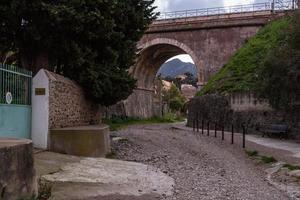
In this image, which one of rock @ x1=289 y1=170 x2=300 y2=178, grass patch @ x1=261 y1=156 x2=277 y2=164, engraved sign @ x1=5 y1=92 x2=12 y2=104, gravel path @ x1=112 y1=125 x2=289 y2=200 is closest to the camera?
gravel path @ x1=112 y1=125 x2=289 y2=200

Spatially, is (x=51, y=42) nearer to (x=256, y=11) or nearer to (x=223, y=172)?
(x=223, y=172)

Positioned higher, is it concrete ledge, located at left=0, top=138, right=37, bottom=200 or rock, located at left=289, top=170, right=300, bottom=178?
concrete ledge, located at left=0, top=138, right=37, bottom=200

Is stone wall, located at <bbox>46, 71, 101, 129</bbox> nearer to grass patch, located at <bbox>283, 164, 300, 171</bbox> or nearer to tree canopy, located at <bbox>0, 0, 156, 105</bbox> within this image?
tree canopy, located at <bbox>0, 0, 156, 105</bbox>

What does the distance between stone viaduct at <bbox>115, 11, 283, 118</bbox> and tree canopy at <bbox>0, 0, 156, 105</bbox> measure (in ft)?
80.2

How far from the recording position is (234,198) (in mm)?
9102

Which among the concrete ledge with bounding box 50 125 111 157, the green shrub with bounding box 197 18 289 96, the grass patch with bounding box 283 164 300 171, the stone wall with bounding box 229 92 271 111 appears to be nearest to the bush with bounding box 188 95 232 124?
the stone wall with bounding box 229 92 271 111

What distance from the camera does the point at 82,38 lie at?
50.7ft

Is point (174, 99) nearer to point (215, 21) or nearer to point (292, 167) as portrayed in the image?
point (215, 21)

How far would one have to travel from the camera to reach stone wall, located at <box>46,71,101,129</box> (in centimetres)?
1365

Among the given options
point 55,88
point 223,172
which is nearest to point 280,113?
point 223,172

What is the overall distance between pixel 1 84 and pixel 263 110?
16791 mm

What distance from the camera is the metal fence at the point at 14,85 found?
1191cm

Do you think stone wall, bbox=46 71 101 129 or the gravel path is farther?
stone wall, bbox=46 71 101 129

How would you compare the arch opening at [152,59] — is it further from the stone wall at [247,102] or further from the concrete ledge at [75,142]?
the concrete ledge at [75,142]
